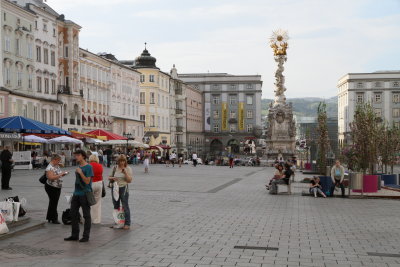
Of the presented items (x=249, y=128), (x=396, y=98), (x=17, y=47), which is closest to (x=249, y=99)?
(x=249, y=128)

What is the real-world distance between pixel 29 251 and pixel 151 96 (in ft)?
301

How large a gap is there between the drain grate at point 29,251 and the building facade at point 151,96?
87.2 meters

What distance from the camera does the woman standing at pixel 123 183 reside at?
14.9 meters

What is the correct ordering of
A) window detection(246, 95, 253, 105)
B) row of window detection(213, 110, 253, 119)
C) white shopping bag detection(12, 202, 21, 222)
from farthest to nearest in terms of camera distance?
window detection(246, 95, 253, 105) → row of window detection(213, 110, 253, 119) → white shopping bag detection(12, 202, 21, 222)

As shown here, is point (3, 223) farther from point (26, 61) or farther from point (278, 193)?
point (26, 61)

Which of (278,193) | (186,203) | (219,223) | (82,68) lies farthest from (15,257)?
(82,68)

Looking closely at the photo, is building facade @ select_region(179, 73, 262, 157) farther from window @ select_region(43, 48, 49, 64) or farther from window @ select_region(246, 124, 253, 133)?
window @ select_region(43, 48, 49, 64)

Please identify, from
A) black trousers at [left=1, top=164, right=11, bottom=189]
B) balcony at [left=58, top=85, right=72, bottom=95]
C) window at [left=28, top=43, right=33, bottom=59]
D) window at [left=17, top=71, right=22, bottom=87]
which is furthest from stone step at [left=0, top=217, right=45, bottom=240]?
balcony at [left=58, top=85, right=72, bottom=95]

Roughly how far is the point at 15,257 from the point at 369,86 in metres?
130

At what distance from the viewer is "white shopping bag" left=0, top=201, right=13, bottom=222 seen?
13977 millimetres

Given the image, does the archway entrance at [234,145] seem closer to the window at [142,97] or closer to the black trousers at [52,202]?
the window at [142,97]

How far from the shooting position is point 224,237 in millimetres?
13680

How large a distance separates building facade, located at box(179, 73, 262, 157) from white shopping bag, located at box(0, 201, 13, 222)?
406ft

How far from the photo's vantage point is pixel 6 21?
5375cm
